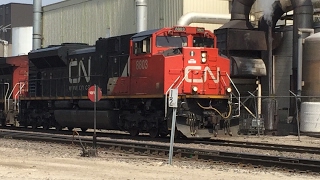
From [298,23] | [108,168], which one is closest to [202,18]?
[298,23]

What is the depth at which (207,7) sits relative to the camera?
35719 mm

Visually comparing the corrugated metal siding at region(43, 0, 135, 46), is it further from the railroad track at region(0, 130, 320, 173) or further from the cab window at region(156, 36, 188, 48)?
the railroad track at region(0, 130, 320, 173)

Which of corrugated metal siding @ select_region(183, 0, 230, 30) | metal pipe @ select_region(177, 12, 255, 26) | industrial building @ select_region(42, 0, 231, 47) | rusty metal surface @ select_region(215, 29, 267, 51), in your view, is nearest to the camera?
rusty metal surface @ select_region(215, 29, 267, 51)

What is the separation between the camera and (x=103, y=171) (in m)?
12.9

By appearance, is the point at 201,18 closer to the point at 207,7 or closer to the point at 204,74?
the point at 207,7

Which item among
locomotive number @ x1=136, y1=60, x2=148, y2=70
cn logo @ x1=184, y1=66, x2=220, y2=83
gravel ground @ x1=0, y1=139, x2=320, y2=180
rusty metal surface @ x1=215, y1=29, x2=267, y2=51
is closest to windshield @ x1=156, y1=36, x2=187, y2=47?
locomotive number @ x1=136, y1=60, x2=148, y2=70

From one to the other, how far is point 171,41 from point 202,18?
12.8 m

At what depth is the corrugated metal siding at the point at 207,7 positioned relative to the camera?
1374 inches

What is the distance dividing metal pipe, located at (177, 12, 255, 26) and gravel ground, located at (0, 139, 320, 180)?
54.9 feet

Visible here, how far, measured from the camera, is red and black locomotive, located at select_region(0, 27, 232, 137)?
2025 centimetres

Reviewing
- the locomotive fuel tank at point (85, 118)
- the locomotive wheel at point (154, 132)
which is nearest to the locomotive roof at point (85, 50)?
the locomotive fuel tank at point (85, 118)

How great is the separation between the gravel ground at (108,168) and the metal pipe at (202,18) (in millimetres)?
16719

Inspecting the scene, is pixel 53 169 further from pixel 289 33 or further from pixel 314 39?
pixel 289 33

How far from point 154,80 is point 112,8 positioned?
2148cm
